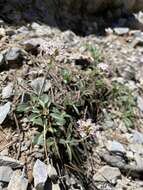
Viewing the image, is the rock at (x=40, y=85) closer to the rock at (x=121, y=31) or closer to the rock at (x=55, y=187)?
the rock at (x=55, y=187)

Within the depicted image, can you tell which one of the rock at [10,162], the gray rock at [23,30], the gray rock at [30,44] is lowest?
the rock at [10,162]

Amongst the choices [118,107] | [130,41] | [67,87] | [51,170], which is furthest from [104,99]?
[130,41]

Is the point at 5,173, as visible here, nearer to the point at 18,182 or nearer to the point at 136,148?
the point at 18,182

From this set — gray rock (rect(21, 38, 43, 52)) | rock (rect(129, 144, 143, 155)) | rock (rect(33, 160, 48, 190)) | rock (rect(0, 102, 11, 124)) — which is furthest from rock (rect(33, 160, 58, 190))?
gray rock (rect(21, 38, 43, 52))

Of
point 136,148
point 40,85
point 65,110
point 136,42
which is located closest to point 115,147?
point 136,148

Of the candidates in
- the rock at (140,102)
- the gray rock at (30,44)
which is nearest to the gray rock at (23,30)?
the gray rock at (30,44)

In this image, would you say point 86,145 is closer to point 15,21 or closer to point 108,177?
point 108,177

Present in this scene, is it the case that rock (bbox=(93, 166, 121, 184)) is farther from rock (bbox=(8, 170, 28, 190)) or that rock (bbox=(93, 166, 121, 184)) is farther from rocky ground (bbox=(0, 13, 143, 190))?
rock (bbox=(8, 170, 28, 190))
